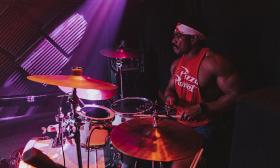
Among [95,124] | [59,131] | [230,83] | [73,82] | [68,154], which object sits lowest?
[68,154]

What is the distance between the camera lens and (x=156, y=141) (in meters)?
2.23

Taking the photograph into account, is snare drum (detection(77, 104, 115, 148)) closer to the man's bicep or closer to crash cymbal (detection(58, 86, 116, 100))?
crash cymbal (detection(58, 86, 116, 100))

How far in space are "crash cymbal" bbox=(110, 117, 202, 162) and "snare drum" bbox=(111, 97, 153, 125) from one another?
34.4 inches

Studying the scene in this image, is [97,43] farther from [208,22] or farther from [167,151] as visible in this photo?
[167,151]

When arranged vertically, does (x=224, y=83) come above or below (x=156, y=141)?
above

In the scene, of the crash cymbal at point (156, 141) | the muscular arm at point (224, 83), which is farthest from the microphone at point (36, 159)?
the muscular arm at point (224, 83)

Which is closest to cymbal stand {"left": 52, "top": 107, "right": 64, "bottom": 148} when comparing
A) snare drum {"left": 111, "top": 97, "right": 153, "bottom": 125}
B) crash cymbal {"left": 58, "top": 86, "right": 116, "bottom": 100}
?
crash cymbal {"left": 58, "top": 86, "right": 116, "bottom": 100}

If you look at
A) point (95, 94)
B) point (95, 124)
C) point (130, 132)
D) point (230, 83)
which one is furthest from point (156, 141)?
point (230, 83)

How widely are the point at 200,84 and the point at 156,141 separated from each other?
58.7 inches

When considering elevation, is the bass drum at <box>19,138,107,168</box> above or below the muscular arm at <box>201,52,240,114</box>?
below

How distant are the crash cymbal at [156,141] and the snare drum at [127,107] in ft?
2.86

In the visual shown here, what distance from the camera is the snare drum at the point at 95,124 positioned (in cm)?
298

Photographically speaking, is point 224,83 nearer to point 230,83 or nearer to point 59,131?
point 230,83

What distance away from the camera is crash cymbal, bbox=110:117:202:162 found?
82.3 inches
